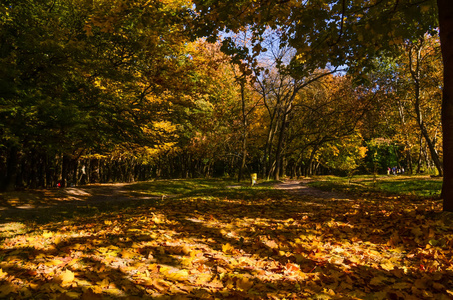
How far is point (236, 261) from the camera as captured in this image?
315 cm

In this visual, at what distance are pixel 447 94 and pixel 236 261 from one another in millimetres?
5110

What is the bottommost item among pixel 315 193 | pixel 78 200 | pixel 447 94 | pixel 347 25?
pixel 78 200

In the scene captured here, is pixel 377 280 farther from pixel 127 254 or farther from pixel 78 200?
pixel 78 200

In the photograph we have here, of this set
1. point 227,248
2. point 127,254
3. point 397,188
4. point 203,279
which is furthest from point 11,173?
point 397,188

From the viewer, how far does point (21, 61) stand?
9.33 metres

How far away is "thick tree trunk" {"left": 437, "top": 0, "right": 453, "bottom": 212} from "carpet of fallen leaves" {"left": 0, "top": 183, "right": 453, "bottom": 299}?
65 cm

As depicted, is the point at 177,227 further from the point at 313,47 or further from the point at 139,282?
the point at 313,47

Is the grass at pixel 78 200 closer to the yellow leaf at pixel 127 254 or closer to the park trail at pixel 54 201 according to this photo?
the park trail at pixel 54 201

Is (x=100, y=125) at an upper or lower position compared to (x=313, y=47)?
lower

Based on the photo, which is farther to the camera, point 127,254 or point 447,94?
point 447,94

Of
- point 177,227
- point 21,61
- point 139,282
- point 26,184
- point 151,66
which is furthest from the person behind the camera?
point 26,184

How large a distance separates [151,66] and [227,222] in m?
9.61

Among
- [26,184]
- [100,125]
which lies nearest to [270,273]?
[100,125]

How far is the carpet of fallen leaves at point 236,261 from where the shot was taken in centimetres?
238
